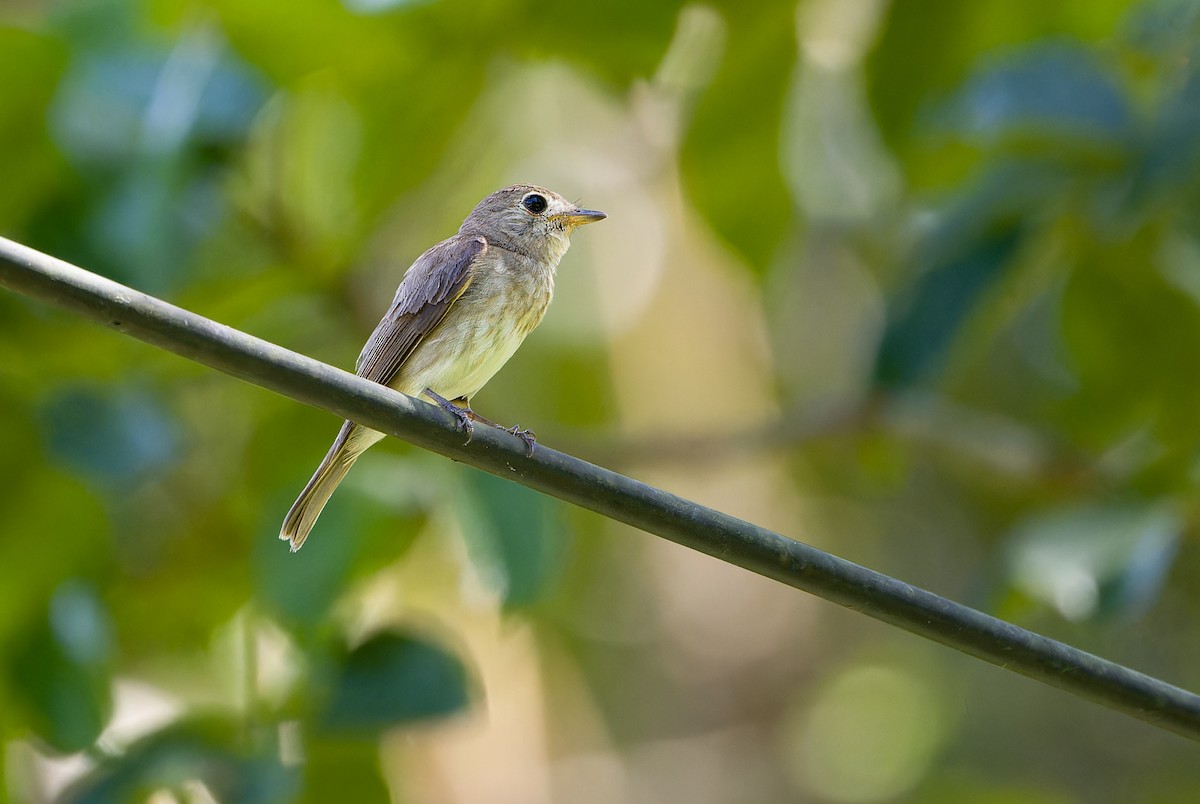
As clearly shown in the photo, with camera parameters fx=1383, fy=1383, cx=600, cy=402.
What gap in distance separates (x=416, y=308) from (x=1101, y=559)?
2.11 metres

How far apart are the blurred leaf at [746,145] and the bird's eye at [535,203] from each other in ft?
3.20

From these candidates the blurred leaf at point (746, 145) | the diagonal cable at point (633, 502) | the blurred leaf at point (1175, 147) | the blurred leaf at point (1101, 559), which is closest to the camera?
the diagonal cable at point (633, 502)

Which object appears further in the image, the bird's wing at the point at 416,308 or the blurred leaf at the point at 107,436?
the blurred leaf at the point at 107,436

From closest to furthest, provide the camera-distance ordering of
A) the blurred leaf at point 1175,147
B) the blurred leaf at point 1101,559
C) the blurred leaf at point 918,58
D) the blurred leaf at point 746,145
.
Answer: the blurred leaf at point 1175,147, the blurred leaf at point 1101,559, the blurred leaf at point 918,58, the blurred leaf at point 746,145

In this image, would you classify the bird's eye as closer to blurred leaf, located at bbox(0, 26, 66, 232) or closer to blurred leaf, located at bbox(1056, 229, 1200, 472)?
blurred leaf, located at bbox(0, 26, 66, 232)

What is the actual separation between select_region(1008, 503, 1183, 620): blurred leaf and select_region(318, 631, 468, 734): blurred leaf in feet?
5.79

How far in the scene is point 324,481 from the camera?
372 cm

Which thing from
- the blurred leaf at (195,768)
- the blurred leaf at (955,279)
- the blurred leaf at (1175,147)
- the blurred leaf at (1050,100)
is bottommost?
the blurred leaf at (195,768)

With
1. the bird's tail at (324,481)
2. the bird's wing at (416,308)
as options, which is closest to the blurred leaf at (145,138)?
the bird's wing at (416,308)

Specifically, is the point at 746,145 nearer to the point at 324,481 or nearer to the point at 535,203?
the point at 535,203

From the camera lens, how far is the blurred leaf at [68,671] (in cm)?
415

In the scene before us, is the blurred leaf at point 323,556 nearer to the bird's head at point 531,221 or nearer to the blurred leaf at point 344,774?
the blurred leaf at point 344,774

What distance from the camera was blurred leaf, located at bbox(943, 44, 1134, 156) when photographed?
166 inches

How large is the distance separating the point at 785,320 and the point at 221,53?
515 centimetres
